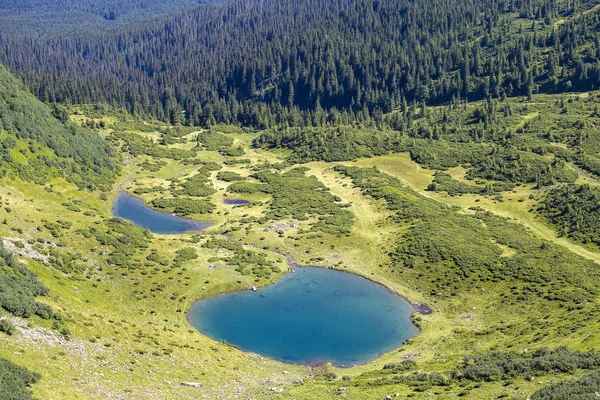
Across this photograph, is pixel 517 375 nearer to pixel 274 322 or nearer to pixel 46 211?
pixel 274 322

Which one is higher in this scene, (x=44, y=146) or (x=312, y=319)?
(x=44, y=146)

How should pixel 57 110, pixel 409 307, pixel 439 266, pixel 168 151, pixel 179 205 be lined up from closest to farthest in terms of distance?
pixel 409 307 < pixel 439 266 < pixel 179 205 < pixel 57 110 < pixel 168 151

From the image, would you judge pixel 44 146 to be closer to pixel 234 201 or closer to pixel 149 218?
pixel 149 218

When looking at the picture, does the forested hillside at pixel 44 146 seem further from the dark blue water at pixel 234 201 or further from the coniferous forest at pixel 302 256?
the dark blue water at pixel 234 201

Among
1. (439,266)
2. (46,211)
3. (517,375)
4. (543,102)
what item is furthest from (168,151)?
(517,375)

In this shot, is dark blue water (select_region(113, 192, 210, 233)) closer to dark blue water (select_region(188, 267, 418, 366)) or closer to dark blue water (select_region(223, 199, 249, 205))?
dark blue water (select_region(223, 199, 249, 205))

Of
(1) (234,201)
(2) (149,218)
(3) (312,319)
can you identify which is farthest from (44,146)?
(3) (312,319)
